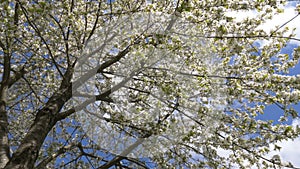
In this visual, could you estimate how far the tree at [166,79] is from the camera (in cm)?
545

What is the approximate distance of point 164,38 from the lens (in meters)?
5.41

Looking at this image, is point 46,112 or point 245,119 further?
point 46,112

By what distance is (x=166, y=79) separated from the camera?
6039 mm

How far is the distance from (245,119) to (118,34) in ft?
8.69

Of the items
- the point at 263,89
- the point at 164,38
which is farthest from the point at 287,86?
the point at 164,38

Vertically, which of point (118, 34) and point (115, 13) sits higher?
point (115, 13)

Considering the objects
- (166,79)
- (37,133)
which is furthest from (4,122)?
(166,79)

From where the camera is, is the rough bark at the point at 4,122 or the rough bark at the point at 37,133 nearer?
the rough bark at the point at 37,133

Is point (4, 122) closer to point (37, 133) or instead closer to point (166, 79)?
point (37, 133)

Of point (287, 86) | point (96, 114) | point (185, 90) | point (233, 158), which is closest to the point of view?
point (287, 86)

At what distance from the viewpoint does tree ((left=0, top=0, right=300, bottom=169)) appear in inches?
214

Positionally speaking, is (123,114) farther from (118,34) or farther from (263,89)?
(263,89)

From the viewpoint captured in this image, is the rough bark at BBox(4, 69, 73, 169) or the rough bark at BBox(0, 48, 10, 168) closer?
the rough bark at BBox(4, 69, 73, 169)

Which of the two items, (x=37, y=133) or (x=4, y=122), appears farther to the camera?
(x=4, y=122)
